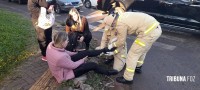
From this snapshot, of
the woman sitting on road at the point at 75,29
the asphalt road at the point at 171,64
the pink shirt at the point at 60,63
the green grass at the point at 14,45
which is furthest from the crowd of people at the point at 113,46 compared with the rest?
the green grass at the point at 14,45

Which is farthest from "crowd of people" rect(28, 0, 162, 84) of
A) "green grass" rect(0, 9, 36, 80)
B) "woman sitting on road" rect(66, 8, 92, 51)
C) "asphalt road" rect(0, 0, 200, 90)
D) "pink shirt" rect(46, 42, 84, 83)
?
"green grass" rect(0, 9, 36, 80)

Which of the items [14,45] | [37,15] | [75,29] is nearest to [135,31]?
[75,29]

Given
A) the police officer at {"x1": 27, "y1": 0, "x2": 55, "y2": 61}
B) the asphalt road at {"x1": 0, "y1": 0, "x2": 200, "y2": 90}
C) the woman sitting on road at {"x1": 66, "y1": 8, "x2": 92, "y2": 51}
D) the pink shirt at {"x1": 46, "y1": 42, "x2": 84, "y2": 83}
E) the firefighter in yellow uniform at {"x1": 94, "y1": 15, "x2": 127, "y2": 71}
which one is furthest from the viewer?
the woman sitting on road at {"x1": 66, "y1": 8, "x2": 92, "y2": 51}

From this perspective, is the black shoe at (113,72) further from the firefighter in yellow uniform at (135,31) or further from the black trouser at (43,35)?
the black trouser at (43,35)

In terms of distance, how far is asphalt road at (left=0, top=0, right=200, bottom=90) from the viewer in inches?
224

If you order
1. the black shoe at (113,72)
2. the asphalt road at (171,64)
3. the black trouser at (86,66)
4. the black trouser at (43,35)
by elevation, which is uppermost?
the black trouser at (43,35)

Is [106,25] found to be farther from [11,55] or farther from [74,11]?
[11,55]

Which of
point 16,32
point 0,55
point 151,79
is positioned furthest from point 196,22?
point 0,55

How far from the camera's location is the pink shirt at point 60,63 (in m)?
4.81

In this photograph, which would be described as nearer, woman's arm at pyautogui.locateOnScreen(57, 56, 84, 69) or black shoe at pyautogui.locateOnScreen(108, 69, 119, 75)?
woman's arm at pyautogui.locateOnScreen(57, 56, 84, 69)

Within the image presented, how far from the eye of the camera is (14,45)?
695 centimetres

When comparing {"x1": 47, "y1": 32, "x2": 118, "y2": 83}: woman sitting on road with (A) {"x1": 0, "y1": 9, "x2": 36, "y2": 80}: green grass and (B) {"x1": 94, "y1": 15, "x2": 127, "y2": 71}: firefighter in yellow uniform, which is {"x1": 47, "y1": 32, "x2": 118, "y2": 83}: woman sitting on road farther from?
(A) {"x1": 0, "y1": 9, "x2": 36, "y2": 80}: green grass

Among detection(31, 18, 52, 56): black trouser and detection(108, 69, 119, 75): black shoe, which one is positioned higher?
detection(31, 18, 52, 56): black trouser

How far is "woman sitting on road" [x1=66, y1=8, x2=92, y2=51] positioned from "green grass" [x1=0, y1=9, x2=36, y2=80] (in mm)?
1082
